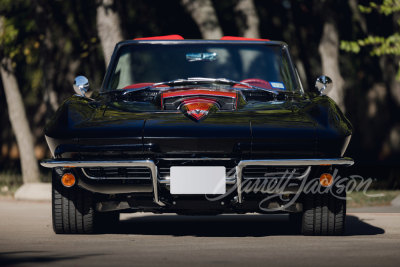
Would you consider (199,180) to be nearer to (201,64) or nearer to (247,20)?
(201,64)

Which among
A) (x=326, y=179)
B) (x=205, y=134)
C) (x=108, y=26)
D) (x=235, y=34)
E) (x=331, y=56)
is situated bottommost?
(x=235, y=34)

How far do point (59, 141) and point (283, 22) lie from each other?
1642cm

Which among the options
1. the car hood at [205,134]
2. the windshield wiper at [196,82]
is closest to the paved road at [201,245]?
the car hood at [205,134]

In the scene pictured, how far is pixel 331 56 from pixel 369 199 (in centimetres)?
354

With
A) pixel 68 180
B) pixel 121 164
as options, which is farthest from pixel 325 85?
pixel 68 180

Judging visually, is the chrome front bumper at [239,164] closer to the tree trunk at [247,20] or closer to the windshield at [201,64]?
the windshield at [201,64]

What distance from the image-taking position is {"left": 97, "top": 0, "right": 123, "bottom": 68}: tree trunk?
461 inches

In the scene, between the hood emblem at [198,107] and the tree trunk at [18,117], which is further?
the tree trunk at [18,117]

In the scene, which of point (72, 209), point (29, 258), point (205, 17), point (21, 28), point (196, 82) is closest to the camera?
point (29, 258)

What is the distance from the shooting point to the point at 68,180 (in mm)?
5668

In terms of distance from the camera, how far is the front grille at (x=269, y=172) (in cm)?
545

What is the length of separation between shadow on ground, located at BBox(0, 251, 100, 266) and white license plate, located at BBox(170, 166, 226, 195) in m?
0.88

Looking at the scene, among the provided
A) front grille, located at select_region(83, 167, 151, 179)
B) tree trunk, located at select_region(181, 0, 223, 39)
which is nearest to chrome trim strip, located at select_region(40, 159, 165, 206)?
front grille, located at select_region(83, 167, 151, 179)

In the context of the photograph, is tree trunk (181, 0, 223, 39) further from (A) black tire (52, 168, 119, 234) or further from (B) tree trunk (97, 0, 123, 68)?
(A) black tire (52, 168, 119, 234)
